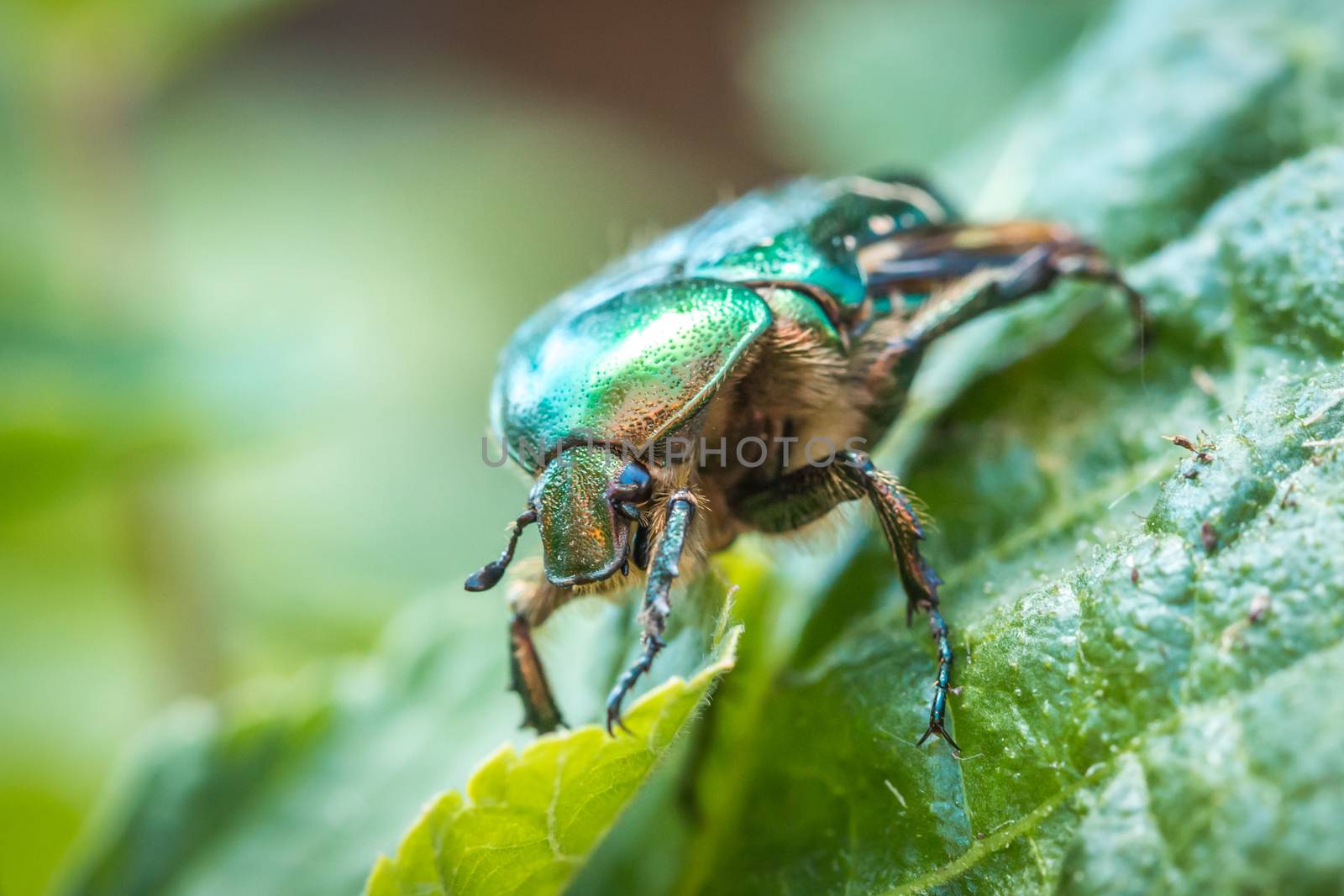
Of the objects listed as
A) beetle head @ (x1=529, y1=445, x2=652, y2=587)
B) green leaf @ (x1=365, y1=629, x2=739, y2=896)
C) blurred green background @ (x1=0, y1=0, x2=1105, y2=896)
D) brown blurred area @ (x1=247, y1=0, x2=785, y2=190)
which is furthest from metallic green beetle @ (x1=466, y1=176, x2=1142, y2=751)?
brown blurred area @ (x1=247, y1=0, x2=785, y2=190)

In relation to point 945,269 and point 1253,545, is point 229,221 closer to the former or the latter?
point 945,269

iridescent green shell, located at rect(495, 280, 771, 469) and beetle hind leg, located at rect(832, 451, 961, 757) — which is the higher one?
iridescent green shell, located at rect(495, 280, 771, 469)

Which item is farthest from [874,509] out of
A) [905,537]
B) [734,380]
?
[734,380]

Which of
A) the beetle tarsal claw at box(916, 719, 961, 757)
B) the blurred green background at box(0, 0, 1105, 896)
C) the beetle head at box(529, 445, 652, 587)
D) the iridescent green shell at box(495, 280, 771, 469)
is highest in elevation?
the blurred green background at box(0, 0, 1105, 896)

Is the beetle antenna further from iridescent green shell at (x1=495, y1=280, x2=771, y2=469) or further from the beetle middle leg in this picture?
the beetle middle leg

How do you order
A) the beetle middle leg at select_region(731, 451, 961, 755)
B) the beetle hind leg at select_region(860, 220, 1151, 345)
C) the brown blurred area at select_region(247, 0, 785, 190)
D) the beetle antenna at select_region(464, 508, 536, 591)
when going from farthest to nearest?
the brown blurred area at select_region(247, 0, 785, 190), the beetle hind leg at select_region(860, 220, 1151, 345), the beetle antenna at select_region(464, 508, 536, 591), the beetle middle leg at select_region(731, 451, 961, 755)

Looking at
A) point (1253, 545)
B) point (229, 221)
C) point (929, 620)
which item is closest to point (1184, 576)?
point (1253, 545)

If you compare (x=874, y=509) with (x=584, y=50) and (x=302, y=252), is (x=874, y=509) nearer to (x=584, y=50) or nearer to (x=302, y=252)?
(x=302, y=252)
